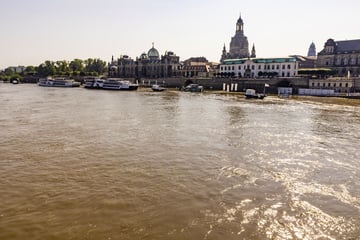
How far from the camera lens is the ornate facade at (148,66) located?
5443 inches

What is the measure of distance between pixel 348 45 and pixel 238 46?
59.9 m

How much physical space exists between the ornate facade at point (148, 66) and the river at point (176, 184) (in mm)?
111479

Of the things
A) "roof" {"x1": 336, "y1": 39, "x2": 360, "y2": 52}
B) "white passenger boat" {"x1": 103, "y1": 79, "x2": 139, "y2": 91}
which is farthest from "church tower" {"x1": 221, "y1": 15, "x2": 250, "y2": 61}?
"white passenger boat" {"x1": 103, "y1": 79, "x2": 139, "y2": 91}

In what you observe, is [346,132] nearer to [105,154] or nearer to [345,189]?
[345,189]

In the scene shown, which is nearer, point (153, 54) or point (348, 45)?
point (348, 45)

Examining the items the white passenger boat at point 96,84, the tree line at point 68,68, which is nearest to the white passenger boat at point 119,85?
the white passenger boat at point 96,84

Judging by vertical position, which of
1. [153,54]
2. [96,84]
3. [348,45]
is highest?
[348,45]

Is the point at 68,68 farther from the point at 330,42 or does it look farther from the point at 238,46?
the point at 330,42

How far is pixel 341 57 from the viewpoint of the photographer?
108m

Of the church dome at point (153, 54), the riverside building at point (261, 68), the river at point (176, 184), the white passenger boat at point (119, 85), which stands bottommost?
the river at point (176, 184)

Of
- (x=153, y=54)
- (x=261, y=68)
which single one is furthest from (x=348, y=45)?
(x=153, y=54)

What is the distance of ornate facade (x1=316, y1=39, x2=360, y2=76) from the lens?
103062mm

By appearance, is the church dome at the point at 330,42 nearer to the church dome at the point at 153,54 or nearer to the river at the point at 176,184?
the church dome at the point at 153,54

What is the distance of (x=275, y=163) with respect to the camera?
19.6 meters
